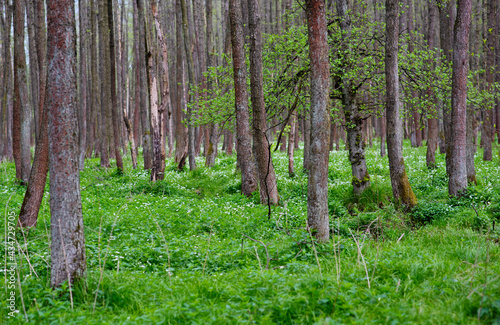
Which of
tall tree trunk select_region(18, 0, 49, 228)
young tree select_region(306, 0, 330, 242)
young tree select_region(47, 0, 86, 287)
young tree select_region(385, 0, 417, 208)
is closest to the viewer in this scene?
young tree select_region(47, 0, 86, 287)

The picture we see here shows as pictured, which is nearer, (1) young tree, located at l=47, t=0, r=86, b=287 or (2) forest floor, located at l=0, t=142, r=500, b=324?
(2) forest floor, located at l=0, t=142, r=500, b=324

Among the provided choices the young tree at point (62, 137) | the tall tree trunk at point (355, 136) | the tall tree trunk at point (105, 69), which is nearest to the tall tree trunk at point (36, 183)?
the young tree at point (62, 137)

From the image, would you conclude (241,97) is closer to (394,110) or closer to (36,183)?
(394,110)

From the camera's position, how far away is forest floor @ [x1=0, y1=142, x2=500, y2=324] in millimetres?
3963

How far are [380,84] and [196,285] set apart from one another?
30.0 feet

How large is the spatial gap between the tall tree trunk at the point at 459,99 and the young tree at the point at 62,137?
9484mm

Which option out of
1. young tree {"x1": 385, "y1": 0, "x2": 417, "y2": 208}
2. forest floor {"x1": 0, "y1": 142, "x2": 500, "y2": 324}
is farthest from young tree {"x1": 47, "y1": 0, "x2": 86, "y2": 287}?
young tree {"x1": 385, "y1": 0, "x2": 417, "y2": 208}

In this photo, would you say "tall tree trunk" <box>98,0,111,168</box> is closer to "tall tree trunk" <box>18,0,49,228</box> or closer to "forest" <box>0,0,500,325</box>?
"forest" <box>0,0,500,325</box>

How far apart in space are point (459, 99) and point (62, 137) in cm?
990

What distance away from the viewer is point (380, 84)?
11.4 metres

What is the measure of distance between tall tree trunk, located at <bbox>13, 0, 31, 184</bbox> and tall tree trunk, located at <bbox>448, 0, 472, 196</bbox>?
41.5 feet

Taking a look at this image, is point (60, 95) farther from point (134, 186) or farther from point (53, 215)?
point (134, 186)

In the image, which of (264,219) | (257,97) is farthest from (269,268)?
(257,97)

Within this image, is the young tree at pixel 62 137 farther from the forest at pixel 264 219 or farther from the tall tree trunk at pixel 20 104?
the tall tree trunk at pixel 20 104
